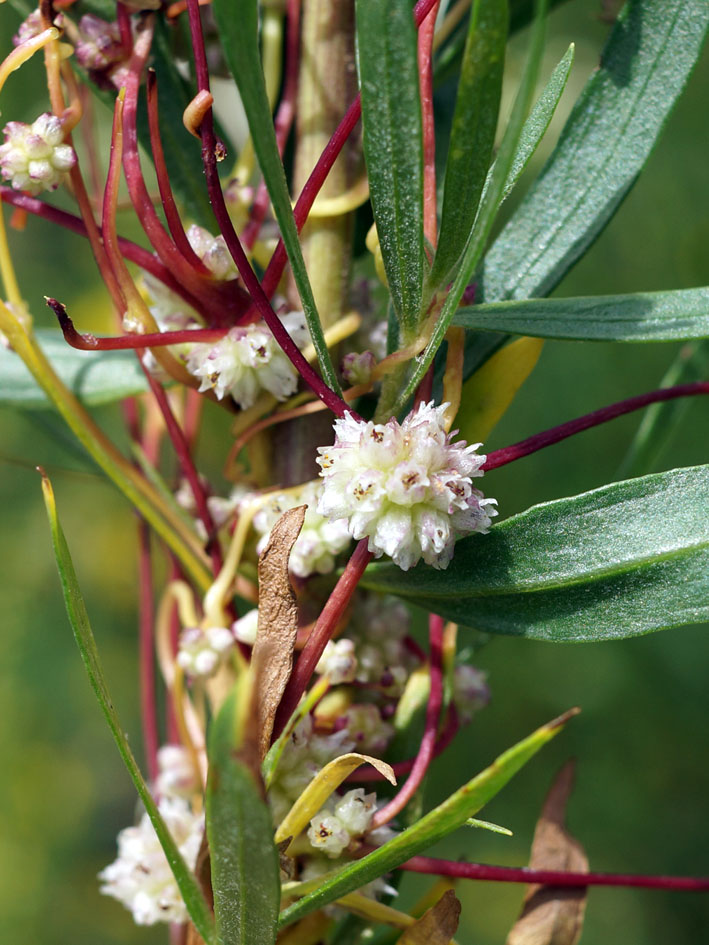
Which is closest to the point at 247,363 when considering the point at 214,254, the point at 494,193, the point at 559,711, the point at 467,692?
the point at 214,254

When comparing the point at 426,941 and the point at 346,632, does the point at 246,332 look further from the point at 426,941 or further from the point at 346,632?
the point at 426,941

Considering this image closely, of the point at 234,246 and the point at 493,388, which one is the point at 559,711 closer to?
the point at 493,388

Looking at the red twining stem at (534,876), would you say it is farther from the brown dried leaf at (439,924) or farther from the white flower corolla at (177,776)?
the white flower corolla at (177,776)

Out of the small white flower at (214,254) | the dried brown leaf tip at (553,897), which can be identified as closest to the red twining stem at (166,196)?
the small white flower at (214,254)

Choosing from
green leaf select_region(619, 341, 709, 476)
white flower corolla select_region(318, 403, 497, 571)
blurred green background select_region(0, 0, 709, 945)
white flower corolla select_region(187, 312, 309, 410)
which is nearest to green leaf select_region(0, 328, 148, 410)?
white flower corolla select_region(187, 312, 309, 410)

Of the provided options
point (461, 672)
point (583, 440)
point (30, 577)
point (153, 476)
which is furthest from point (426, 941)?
point (30, 577)

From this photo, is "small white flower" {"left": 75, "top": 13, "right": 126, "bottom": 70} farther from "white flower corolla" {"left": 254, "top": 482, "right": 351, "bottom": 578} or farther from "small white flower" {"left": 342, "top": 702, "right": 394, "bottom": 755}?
"small white flower" {"left": 342, "top": 702, "right": 394, "bottom": 755}

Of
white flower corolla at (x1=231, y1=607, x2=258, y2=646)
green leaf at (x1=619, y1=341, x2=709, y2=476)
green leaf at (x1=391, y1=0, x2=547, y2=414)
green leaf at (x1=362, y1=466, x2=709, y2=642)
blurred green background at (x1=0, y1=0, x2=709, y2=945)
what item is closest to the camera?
green leaf at (x1=391, y1=0, x2=547, y2=414)
